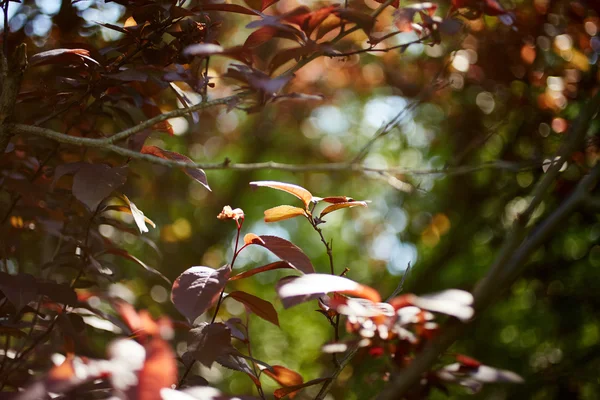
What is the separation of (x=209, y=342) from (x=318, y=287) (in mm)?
250

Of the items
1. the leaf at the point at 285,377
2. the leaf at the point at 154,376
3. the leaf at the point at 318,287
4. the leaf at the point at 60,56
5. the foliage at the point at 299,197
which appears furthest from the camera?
the leaf at the point at 285,377

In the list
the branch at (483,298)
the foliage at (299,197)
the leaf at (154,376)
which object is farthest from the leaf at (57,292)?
the branch at (483,298)

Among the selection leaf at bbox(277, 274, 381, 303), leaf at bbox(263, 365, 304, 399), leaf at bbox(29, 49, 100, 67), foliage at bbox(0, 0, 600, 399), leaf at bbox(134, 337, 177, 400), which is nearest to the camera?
leaf at bbox(134, 337, 177, 400)

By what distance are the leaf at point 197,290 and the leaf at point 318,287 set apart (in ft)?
0.39

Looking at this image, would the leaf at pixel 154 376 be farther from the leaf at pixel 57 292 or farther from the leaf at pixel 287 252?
the leaf at pixel 57 292

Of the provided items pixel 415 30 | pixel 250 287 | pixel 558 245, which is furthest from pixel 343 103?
pixel 415 30

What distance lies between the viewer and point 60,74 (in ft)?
3.28

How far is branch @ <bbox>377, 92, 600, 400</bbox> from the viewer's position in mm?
636

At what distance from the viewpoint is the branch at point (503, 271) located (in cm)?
64

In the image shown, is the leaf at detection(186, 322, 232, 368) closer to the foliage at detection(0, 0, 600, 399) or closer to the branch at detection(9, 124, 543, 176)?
the foliage at detection(0, 0, 600, 399)

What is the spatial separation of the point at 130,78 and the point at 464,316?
2.01ft

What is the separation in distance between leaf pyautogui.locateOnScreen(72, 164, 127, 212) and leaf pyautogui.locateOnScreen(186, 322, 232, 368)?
0.80 feet

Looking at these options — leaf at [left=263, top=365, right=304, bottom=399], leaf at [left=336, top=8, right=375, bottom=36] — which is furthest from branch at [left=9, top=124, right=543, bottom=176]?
leaf at [left=263, top=365, right=304, bottom=399]

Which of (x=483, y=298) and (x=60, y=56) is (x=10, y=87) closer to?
(x=60, y=56)
